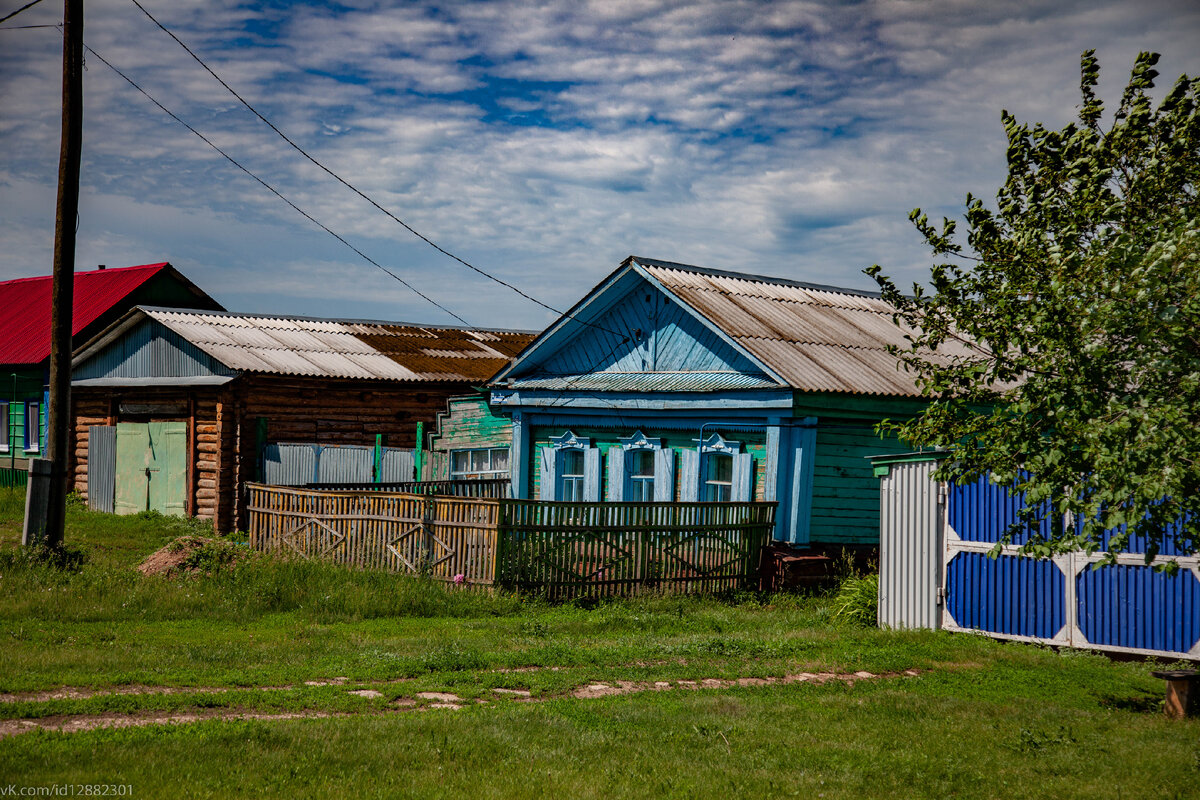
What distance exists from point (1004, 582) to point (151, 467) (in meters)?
19.8

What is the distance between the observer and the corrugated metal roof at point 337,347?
25141mm

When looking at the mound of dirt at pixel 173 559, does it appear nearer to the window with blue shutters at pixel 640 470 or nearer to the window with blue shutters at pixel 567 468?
the window with blue shutters at pixel 567 468

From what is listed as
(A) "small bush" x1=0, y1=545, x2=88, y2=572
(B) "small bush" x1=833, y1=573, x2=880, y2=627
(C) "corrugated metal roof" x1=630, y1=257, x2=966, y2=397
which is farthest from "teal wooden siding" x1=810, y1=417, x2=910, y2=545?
(A) "small bush" x1=0, y1=545, x2=88, y2=572

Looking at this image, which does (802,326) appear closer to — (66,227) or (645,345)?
(645,345)

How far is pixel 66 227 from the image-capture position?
15938 mm

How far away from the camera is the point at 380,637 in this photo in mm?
12383

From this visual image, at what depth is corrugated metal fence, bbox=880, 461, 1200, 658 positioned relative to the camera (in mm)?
11391

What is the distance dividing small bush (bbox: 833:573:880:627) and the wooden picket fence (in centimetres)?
243

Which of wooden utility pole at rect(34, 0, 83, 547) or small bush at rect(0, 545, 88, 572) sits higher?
wooden utility pole at rect(34, 0, 83, 547)

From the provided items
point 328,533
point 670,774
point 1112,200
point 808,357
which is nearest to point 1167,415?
point 1112,200

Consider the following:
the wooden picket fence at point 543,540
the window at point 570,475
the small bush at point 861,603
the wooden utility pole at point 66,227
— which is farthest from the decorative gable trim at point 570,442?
the wooden utility pole at point 66,227

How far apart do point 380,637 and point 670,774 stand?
19.3 ft

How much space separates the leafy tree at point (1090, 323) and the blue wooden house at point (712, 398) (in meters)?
7.37

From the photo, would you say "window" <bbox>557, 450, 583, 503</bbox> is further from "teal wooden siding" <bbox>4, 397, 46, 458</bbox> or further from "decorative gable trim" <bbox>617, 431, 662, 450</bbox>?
"teal wooden siding" <bbox>4, 397, 46, 458</bbox>
